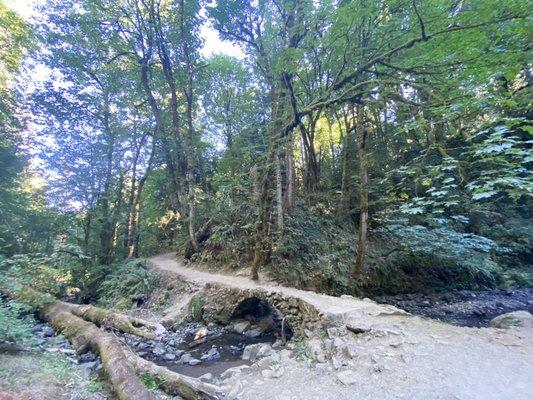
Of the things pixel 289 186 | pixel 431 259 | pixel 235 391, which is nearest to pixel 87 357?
pixel 235 391

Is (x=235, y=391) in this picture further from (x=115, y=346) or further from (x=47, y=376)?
(x=47, y=376)

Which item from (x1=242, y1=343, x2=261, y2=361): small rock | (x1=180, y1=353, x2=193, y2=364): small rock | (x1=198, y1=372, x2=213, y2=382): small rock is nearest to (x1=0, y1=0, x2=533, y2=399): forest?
(x1=242, y1=343, x2=261, y2=361): small rock

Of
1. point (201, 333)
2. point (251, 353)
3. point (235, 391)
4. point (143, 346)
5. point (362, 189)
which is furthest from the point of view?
point (362, 189)

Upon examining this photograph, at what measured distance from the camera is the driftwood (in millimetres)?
3593

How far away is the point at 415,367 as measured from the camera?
12.2ft

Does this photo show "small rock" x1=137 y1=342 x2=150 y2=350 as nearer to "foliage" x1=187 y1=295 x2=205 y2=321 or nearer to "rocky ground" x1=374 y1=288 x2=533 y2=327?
"foliage" x1=187 y1=295 x2=205 y2=321

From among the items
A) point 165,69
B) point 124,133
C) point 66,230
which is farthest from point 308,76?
point 66,230

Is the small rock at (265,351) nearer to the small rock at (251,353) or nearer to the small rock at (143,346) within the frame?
the small rock at (251,353)

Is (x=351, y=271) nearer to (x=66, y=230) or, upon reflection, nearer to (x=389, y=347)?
(x=389, y=347)

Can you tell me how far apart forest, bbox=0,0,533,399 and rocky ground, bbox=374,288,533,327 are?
1.65ft

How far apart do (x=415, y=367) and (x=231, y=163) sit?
13.5m

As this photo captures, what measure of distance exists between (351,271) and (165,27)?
47.8 feet

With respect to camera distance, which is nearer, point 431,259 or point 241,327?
point 241,327

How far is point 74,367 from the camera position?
4367mm
